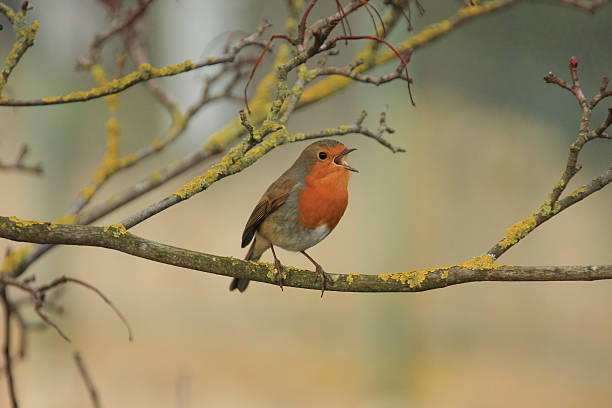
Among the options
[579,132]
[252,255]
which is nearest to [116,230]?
[579,132]

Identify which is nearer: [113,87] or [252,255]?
[113,87]

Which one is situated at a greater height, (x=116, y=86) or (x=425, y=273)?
(x=116, y=86)

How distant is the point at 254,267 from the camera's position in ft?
4.65

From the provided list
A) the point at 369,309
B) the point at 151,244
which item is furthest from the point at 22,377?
the point at 151,244

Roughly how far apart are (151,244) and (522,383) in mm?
4329

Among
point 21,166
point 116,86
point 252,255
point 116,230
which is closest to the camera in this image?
point 116,230

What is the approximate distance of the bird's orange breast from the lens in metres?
1.99

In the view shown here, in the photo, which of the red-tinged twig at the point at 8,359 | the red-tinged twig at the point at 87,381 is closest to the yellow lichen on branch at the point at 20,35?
the red-tinged twig at the point at 8,359

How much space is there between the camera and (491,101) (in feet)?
16.3

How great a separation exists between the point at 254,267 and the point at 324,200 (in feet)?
2.01

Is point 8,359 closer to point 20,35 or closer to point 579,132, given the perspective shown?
point 20,35

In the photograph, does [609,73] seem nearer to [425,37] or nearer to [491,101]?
[491,101]

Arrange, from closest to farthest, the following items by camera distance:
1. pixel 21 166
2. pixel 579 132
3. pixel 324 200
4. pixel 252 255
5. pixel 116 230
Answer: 1. pixel 116 230
2. pixel 579 132
3. pixel 21 166
4. pixel 324 200
5. pixel 252 255

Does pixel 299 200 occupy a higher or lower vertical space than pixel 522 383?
higher
